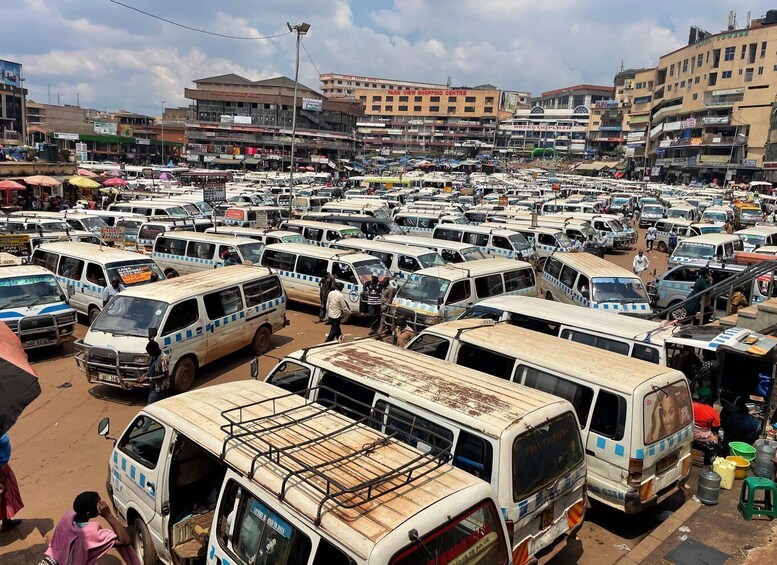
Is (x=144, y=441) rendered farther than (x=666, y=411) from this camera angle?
No

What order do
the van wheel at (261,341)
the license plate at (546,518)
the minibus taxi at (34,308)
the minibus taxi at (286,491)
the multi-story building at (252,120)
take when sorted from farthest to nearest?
the multi-story building at (252,120), the van wheel at (261,341), the minibus taxi at (34,308), the license plate at (546,518), the minibus taxi at (286,491)

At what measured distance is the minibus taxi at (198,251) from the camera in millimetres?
17172

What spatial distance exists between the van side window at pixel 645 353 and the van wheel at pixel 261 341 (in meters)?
7.75

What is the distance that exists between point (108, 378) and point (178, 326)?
1422 mm

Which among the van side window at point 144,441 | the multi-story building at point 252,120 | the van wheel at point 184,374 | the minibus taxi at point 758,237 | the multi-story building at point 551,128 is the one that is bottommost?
the van wheel at point 184,374

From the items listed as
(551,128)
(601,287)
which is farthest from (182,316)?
(551,128)

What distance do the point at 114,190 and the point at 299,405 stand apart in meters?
40.9

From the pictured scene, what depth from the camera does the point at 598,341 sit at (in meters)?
8.75

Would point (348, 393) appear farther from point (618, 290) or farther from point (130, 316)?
point (618, 290)

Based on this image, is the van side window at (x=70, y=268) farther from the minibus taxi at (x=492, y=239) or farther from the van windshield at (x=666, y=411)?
the minibus taxi at (x=492, y=239)

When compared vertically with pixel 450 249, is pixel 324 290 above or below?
below

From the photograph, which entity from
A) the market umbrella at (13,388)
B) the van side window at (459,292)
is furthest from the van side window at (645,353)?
the market umbrella at (13,388)

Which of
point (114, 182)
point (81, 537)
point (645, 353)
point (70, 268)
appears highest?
point (114, 182)

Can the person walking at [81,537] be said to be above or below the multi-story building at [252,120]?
below
